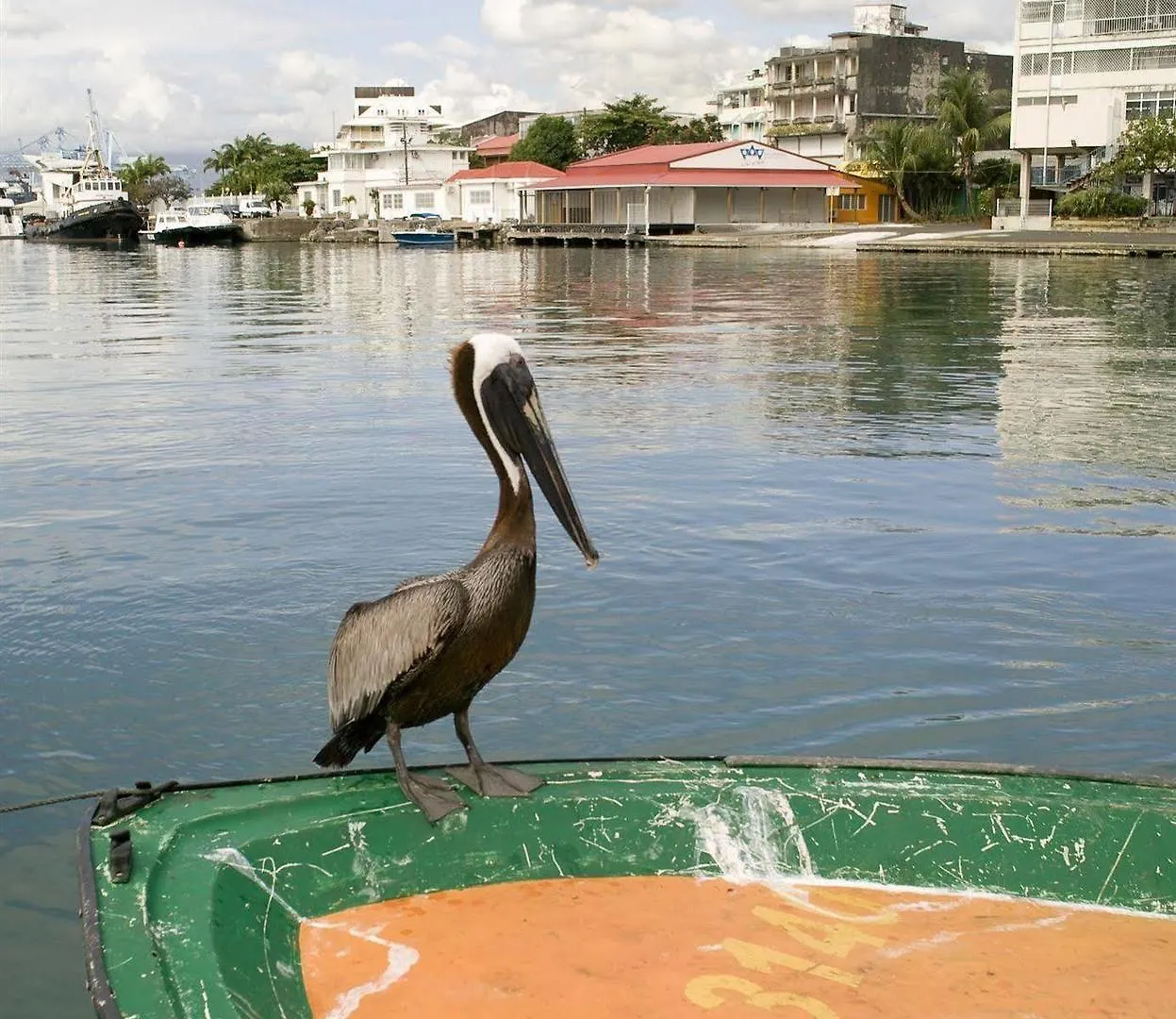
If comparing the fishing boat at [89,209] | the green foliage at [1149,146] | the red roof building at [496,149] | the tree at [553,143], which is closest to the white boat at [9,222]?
the fishing boat at [89,209]

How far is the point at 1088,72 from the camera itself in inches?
2398

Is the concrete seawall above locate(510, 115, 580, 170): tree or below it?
below

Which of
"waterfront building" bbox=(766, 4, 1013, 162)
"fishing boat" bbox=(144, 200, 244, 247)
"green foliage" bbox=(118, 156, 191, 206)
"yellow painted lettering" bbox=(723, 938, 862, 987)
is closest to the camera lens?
"yellow painted lettering" bbox=(723, 938, 862, 987)

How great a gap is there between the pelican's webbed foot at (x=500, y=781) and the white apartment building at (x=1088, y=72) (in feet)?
204

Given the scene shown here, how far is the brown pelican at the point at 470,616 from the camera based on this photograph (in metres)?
4.39

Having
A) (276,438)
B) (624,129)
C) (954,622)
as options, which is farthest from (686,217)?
(954,622)

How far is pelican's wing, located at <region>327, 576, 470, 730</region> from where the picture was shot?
436 cm

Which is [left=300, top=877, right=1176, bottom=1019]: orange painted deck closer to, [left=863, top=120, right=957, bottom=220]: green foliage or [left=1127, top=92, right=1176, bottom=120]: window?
[left=1127, top=92, right=1176, bottom=120]: window

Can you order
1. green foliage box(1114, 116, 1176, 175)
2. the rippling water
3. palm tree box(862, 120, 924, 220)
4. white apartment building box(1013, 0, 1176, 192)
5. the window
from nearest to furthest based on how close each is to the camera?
the rippling water
green foliage box(1114, 116, 1176, 175)
the window
white apartment building box(1013, 0, 1176, 192)
palm tree box(862, 120, 924, 220)

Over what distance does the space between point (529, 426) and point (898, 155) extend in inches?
2841

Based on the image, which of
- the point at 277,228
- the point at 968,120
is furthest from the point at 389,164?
the point at 968,120

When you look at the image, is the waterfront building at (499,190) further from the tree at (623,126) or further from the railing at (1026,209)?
the railing at (1026,209)

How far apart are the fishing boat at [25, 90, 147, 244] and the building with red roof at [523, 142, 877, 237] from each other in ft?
107

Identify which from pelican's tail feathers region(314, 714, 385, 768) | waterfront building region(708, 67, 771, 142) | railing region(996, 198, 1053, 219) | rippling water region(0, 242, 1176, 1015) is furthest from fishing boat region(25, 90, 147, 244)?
pelican's tail feathers region(314, 714, 385, 768)
